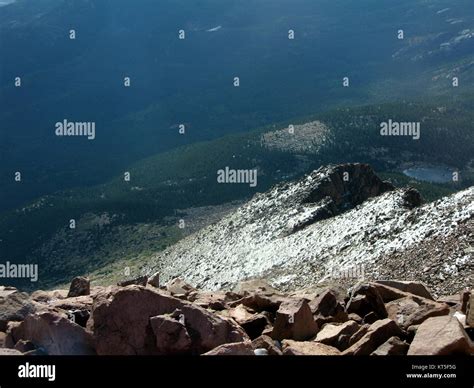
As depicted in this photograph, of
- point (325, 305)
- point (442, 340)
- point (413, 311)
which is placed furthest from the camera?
point (325, 305)

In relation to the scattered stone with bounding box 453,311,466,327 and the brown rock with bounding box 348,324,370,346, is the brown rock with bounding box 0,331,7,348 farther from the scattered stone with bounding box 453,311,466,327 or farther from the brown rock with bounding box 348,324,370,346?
the scattered stone with bounding box 453,311,466,327

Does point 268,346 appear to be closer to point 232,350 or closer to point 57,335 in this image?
point 232,350

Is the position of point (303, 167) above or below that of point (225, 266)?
above

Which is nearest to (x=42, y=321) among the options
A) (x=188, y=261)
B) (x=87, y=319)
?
(x=87, y=319)

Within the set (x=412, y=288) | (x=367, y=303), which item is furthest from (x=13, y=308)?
(x=412, y=288)

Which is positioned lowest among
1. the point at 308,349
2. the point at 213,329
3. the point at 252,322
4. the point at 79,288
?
the point at 308,349

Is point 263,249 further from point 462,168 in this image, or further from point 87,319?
point 462,168
